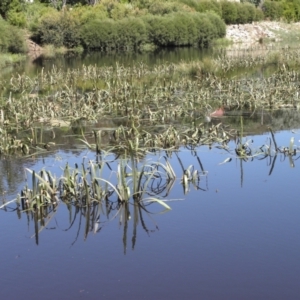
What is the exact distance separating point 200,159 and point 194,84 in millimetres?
6524

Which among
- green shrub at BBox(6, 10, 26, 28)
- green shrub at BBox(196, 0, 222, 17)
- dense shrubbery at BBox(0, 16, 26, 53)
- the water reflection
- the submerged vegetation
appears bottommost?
the water reflection

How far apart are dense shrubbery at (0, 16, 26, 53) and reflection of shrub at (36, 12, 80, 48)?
439cm

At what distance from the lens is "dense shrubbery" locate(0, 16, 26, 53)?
28.4m

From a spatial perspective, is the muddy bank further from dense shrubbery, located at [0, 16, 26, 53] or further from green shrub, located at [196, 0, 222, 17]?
dense shrubbery, located at [0, 16, 26, 53]

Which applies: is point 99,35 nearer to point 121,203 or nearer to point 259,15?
point 259,15

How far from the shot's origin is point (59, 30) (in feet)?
115

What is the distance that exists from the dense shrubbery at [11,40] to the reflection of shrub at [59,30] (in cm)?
439

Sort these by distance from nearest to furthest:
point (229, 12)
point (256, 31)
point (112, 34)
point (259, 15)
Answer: point (112, 34), point (256, 31), point (229, 12), point (259, 15)

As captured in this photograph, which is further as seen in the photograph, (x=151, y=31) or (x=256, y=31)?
(x=256, y=31)

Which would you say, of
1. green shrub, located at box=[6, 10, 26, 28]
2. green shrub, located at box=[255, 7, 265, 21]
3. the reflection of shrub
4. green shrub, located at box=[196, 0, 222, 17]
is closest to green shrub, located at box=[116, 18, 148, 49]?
the reflection of shrub

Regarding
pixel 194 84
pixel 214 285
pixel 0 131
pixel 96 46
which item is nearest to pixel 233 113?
pixel 194 84

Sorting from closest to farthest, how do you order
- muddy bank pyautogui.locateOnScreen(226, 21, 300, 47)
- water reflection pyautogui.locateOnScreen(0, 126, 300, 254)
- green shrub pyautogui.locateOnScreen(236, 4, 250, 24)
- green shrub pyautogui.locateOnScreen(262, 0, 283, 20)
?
water reflection pyautogui.locateOnScreen(0, 126, 300, 254), muddy bank pyautogui.locateOnScreen(226, 21, 300, 47), green shrub pyautogui.locateOnScreen(236, 4, 250, 24), green shrub pyautogui.locateOnScreen(262, 0, 283, 20)

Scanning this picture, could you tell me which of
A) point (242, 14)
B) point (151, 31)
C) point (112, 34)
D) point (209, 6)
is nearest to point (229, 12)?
point (242, 14)

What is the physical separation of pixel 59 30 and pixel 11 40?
574 cm
